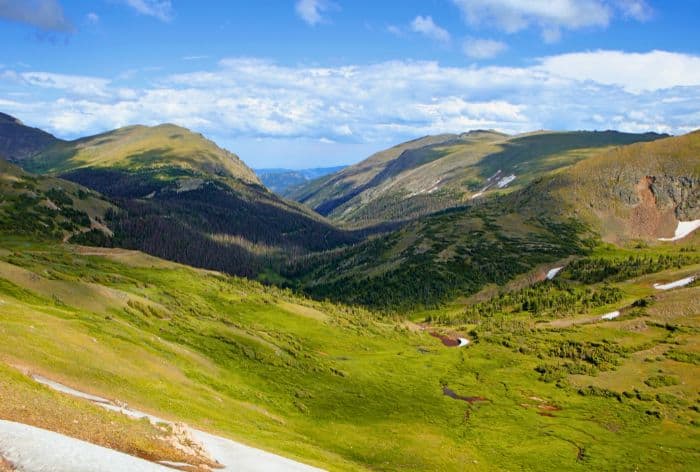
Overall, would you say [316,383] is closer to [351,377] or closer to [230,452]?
[351,377]

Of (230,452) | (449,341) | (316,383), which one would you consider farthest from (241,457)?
(449,341)

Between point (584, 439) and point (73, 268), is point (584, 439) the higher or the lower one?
the lower one

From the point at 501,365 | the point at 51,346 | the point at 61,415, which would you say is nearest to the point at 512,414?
the point at 501,365

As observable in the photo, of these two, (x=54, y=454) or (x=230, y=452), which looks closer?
(x=54, y=454)

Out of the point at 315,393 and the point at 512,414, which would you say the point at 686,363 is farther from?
the point at 315,393

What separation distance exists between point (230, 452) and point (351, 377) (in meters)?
70.3

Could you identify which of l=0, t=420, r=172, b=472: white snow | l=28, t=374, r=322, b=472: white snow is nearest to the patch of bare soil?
l=28, t=374, r=322, b=472: white snow

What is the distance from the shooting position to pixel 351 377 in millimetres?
115312

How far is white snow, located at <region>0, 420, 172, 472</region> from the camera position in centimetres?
2981

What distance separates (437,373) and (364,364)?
64.4 feet

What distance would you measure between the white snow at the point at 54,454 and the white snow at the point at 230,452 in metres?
10.9

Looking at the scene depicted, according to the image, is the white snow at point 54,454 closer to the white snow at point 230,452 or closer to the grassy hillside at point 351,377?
the grassy hillside at point 351,377

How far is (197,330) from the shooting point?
11281 cm

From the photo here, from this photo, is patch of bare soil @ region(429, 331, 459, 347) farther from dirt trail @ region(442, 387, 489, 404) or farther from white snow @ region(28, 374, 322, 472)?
white snow @ region(28, 374, 322, 472)
